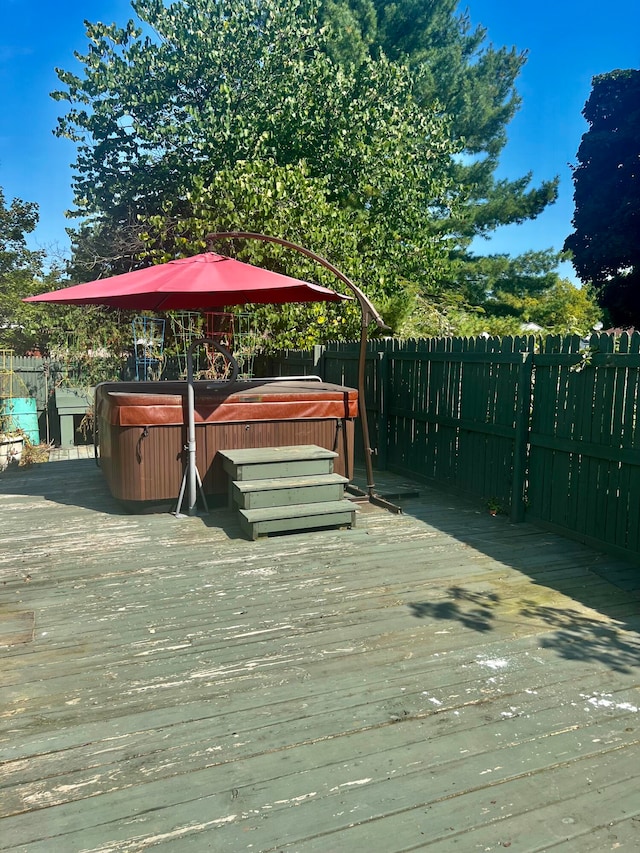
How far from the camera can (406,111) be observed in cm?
1371

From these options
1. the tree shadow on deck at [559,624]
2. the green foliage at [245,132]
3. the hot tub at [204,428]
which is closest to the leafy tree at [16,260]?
the green foliage at [245,132]

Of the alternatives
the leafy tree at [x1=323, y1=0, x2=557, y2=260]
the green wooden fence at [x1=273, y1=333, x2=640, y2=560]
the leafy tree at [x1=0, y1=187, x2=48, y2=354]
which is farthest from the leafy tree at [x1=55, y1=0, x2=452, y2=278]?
the green wooden fence at [x1=273, y1=333, x2=640, y2=560]

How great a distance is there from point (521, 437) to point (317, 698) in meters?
3.35

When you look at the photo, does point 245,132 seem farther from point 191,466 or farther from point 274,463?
point 274,463

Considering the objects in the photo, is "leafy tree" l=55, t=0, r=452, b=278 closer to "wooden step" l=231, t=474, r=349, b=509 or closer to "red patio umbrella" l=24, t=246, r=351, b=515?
"red patio umbrella" l=24, t=246, r=351, b=515

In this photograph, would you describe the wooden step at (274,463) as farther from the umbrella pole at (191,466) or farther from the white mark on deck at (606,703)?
the white mark on deck at (606,703)

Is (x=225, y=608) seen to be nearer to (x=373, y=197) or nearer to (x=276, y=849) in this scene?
(x=276, y=849)

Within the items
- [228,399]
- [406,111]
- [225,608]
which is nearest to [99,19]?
[406,111]

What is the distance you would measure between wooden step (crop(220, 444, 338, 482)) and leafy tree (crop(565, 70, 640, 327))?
74.9ft

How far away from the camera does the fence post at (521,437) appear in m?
5.15

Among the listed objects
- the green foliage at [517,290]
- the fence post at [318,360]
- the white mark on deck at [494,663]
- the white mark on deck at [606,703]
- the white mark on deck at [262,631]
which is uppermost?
the green foliage at [517,290]

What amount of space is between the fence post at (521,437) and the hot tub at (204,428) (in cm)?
160

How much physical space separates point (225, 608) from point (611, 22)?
28129mm

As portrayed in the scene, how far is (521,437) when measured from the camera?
5.22 m
